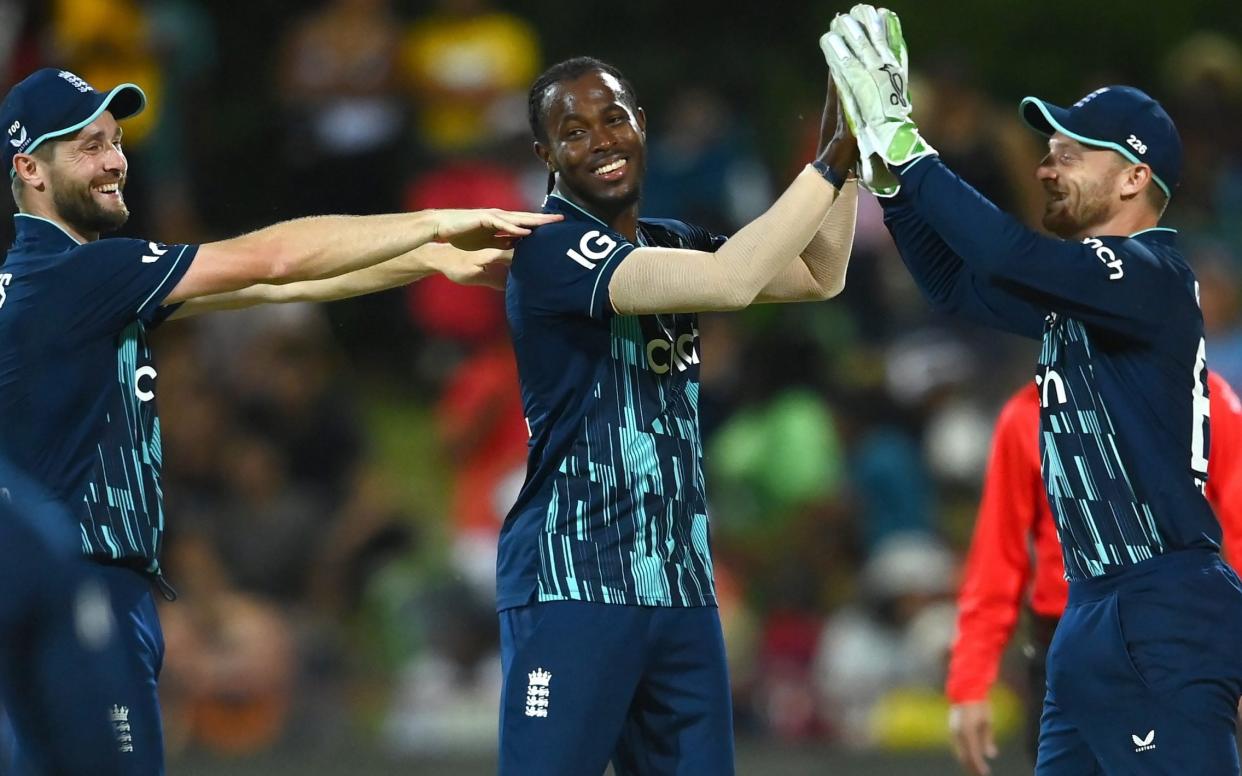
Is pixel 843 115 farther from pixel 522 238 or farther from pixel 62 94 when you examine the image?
pixel 62 94

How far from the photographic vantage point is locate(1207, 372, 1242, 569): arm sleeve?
18.8 feet

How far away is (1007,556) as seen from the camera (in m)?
6.09

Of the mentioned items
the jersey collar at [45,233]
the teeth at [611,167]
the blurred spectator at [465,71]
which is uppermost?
the blurred spectator at [465,71]

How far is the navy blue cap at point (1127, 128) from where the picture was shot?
503cm

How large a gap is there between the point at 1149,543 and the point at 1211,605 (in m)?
0.22

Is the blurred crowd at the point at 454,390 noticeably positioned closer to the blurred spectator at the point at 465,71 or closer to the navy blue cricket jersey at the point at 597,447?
the blurred spectator at the point at 465,71

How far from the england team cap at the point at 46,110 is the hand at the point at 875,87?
197cm

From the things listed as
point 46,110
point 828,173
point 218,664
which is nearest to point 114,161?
point 46,110

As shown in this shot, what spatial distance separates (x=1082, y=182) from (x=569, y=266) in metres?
1.42

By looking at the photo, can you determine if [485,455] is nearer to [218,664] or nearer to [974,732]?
[218,664]

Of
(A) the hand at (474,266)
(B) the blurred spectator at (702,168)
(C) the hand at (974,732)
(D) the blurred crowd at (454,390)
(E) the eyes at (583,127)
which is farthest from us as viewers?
(B) the blurred spectator at (702,168)

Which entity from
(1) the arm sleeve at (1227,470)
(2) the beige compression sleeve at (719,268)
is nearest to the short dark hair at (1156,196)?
(1) the arm sleeve at (1227,470)

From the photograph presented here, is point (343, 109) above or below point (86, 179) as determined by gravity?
above

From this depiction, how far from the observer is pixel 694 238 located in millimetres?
5344
